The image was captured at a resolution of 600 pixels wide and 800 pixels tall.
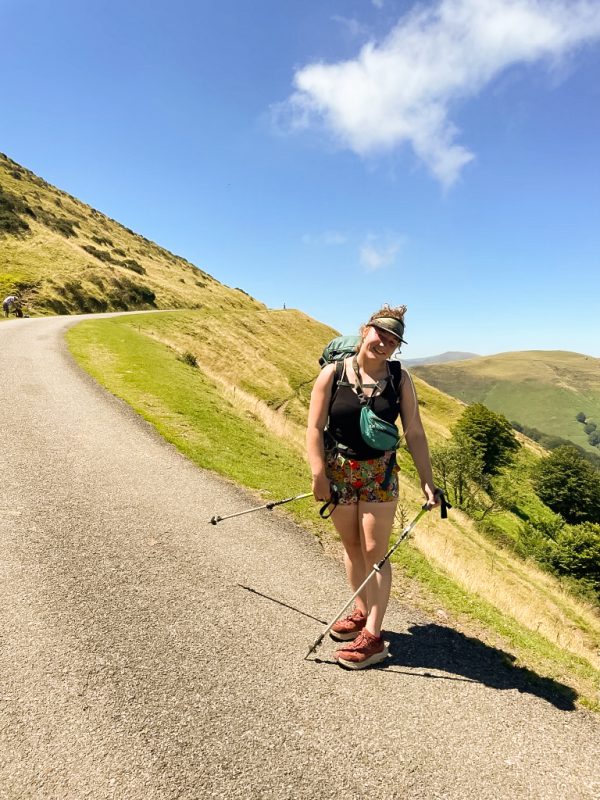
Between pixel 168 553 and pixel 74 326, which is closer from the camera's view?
pixel 168 553

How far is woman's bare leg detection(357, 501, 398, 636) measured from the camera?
4.53 metres

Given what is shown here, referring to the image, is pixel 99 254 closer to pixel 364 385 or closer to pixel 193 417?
pixel 193 417

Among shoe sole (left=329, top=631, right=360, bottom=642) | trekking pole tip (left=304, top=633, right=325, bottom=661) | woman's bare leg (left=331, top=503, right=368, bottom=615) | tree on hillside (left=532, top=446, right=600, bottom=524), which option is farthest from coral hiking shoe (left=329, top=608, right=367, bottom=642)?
tree on hillside (left=532, top=446, right=600, bottom=524)

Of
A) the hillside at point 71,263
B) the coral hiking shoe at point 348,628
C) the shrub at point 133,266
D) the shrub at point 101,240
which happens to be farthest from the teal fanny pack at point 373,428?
the shrub at point 101,240

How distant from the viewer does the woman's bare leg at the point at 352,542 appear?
4641 millimetres

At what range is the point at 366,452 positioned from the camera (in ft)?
14.6

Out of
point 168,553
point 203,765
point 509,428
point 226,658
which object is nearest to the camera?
point 203,765

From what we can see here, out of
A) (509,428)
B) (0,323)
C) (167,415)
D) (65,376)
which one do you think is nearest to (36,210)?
(0,323)

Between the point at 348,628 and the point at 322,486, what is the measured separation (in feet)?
5.97

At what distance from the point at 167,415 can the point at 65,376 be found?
202 inches

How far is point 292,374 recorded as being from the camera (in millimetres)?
48812

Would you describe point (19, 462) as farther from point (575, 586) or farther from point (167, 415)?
point (575, 586)

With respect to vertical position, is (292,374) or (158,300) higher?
(158,300)

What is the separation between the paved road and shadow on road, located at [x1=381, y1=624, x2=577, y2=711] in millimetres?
24
